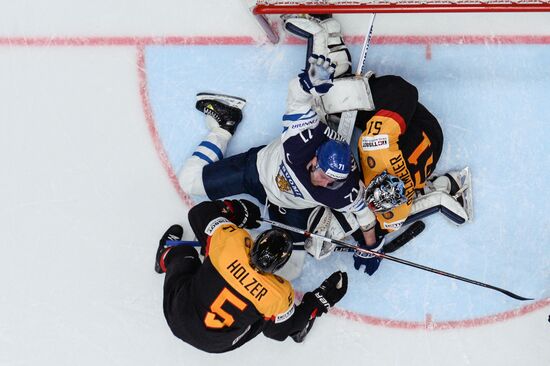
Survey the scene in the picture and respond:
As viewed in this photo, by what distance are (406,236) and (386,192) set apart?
32.5 inches

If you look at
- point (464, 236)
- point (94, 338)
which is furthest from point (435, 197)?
point (94, 338)

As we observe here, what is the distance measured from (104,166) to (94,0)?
3.44ft

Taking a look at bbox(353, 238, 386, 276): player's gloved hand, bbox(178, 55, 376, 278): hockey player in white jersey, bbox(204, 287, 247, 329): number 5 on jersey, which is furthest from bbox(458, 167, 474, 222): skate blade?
bbox(204, 287, 247, 329): number 5 on jersey

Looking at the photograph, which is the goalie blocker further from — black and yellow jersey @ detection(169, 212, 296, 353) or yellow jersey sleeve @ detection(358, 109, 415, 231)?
black and yellow jersey @ detection(169, 212, 296, 353)

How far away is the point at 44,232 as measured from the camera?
13.1 feet

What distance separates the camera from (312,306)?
11.9 feet

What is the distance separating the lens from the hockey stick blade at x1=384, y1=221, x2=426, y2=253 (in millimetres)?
3848

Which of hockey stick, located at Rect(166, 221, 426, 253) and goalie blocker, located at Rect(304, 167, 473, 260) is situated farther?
hockey stick, located at Rect(166, 221, 426, 253)

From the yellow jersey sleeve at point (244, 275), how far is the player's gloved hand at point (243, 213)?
13.1 inches

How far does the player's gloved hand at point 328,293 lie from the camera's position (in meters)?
3.66

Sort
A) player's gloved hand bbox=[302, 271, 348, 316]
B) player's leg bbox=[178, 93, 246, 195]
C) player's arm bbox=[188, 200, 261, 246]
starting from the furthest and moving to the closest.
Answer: player's leg bbox=[178, 93, 246, 195] < player's gloved hand bbox=[302, 271, 348, 316] < player's arm bbox=[188, 200, 261, 246]

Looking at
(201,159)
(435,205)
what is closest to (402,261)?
(435,205)

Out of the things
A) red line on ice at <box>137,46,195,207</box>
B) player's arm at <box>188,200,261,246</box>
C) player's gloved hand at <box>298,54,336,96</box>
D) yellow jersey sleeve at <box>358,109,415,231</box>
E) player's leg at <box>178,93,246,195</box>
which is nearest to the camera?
player's gloved hand at <box>298,54,336,96</box>

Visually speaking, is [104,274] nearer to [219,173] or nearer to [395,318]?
[219,173]
